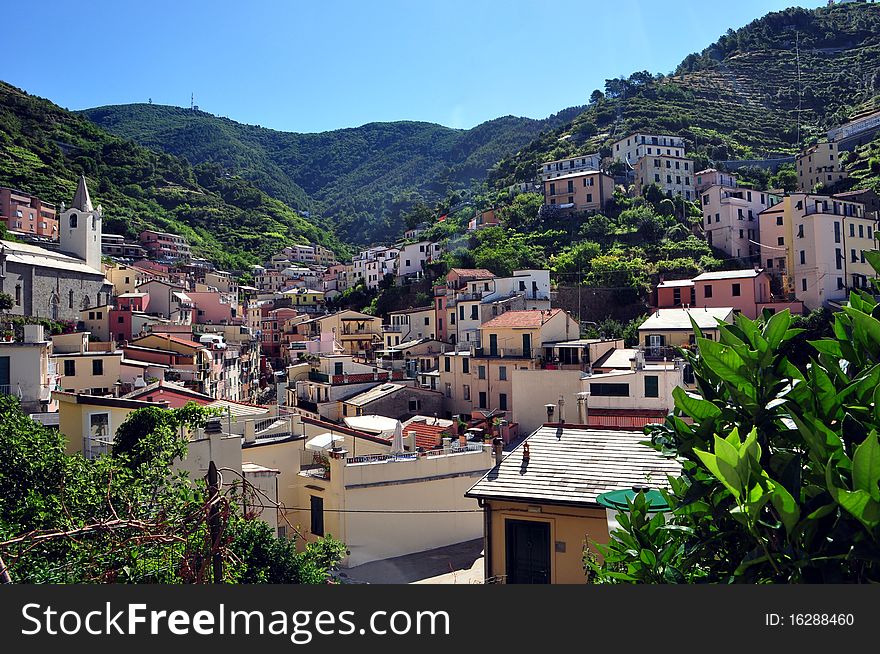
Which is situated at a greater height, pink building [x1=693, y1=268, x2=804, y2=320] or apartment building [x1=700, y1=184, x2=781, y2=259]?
apartment building [x1=700, y1=184, x2=781, y2=259]

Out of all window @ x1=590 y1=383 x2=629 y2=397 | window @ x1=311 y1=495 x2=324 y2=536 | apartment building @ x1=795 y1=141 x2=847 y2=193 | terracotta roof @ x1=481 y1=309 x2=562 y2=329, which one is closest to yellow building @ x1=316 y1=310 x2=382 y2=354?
terracotta roof @ x1=481 y1=309 x2=562 y2=329

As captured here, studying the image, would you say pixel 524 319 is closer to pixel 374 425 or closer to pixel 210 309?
pixel 374 425

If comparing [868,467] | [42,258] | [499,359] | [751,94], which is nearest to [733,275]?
[499,359]

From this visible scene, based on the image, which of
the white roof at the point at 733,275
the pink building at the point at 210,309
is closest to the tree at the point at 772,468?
the white roof at the point at 733,275

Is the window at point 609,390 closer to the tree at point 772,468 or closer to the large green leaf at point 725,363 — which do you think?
the tree at point 772,468

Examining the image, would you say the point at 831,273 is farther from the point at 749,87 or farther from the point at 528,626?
the point at 749,87

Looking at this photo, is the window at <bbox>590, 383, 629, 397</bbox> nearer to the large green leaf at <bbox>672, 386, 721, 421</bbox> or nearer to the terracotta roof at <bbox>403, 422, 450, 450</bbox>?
the terracotta roof at <bbox>403, 422, 450, 450</bbox>

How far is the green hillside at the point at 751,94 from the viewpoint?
88500mm

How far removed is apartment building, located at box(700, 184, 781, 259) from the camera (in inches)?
2162

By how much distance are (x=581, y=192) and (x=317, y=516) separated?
56.2 m

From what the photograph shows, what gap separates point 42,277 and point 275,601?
52.2 meters

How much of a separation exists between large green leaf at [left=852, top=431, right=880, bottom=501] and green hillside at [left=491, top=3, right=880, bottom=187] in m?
78.6

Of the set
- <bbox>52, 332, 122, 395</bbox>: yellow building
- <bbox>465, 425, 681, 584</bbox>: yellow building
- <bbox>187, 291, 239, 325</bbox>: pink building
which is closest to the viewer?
<bbox>465, 425, 681, 584</bbox>: yellow building

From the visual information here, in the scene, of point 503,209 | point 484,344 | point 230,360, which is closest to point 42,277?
point 230,360
